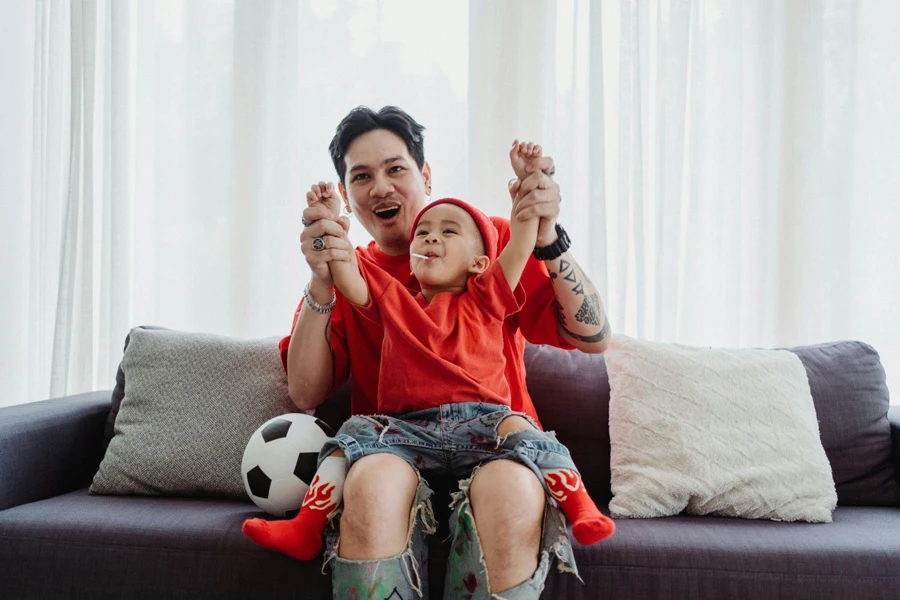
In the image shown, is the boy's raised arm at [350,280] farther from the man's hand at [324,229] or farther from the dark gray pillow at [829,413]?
the dark gray pillow at [829,413]

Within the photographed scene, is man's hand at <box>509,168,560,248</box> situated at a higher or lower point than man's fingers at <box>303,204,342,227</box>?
higher

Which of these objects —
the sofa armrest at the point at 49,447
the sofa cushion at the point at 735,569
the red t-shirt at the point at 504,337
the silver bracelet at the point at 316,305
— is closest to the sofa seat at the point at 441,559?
the sofa cushion at the point at 735,569

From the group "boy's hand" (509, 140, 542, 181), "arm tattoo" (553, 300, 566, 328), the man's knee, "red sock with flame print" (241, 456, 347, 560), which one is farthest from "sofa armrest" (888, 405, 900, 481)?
"red sock with flame print" (241, 456, 347, 560)

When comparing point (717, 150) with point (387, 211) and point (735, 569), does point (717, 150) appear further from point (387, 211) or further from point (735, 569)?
point (735, 569)

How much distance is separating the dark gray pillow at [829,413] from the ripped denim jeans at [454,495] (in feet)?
1.48

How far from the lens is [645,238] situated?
7.56 feet

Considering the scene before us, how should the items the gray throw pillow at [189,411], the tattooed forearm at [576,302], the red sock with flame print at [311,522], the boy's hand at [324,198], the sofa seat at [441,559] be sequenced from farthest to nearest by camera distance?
1. the gray throw pillow at [189,411]
2. the tattooed forearm at [576,302]
3. the boy's hand at [324,198]
4. the sofa seat at [441,559]
5. the red sock with flame print at [311,522]

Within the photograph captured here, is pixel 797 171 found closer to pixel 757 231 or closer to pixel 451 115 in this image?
pixel 757 231

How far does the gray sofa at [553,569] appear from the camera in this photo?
A: 1.39 m

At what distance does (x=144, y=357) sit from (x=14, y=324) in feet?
3.88

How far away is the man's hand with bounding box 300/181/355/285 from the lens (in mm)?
1473

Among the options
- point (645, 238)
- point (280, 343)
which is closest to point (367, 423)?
point (280, 343)

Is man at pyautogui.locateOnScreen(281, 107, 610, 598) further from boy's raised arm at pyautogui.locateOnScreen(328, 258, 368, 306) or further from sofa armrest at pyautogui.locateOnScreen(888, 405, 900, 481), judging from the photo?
sofa armrest at pyautogui.locateOnScreen(888, 405, 900, 481)

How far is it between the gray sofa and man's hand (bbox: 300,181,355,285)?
525mm
